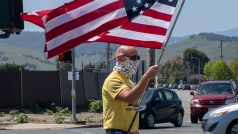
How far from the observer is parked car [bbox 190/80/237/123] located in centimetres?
2672

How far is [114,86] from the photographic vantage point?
7051 millimetres

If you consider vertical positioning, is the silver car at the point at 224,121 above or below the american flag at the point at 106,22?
below

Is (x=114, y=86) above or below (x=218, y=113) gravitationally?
above

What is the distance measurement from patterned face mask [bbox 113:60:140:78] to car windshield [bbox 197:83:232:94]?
2066 centimetres

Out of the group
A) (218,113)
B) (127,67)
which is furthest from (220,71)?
(127,67)

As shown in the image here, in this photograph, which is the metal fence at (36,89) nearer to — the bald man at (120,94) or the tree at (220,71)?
the bald man at (120,94)

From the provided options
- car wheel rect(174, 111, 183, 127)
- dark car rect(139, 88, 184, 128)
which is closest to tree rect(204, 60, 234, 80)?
car wheel rect(174, 111, 183, 127)

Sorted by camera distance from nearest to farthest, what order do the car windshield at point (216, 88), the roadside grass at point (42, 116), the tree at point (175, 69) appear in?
the car windshield at point (216, 88) → the roadside grass at point (42, 116) → the tree at point (175, 69)

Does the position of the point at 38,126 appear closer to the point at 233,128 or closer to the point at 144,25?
the point at 233,128

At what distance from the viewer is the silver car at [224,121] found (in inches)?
614

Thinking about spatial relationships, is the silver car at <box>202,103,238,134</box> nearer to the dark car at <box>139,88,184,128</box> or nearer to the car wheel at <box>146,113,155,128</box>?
the dark car at <box>139,88,184,128</box>

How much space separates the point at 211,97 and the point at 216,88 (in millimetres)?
1017

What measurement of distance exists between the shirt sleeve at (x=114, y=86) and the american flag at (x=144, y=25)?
1.82 meters

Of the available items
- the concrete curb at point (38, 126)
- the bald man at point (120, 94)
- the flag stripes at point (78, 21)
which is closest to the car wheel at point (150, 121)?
the concrete curb at point (38, 126)
